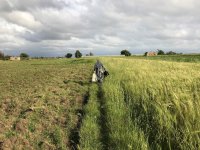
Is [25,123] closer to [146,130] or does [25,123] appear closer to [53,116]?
[53,116]

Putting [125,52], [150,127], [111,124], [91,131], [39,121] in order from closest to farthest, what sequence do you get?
[150,127] < [91,131] < [111,124] < [39,121] < [125,52]

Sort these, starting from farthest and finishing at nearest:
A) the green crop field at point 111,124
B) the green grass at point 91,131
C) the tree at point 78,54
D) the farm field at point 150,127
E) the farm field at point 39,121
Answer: the tree at point 78,54, the farm field at point 39,121, the green grass at point 91,131, the green crop field at point 111,124, the farm field at point 150,127

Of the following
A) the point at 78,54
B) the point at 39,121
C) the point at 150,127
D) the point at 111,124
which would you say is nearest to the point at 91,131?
the point at 111,124

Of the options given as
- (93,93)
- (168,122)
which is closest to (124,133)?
(168,122)

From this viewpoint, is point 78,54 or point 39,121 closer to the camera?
point 39,121

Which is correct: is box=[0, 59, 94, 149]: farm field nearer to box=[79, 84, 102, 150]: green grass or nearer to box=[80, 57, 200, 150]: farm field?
box=[79, 84, 102, 150]: green grass

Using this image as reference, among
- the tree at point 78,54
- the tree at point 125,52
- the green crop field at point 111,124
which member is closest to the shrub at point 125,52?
the tree at point 125,52

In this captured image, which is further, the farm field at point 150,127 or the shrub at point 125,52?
the shrub at point 125,52

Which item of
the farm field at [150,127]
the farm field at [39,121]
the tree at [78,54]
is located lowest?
the tree at [78,54]

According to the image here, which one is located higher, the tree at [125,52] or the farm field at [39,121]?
the farm field at [39,121]

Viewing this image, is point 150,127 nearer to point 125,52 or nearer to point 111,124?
point 111,124

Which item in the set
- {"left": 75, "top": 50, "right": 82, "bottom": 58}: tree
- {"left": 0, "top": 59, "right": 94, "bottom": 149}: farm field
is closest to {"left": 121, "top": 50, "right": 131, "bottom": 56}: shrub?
{"left": 75, "top": 50, "right": 82, "bottom": 58}: tree

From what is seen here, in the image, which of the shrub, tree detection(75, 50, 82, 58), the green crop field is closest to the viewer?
the green crop field

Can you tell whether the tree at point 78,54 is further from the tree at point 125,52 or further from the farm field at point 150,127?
the farm field at point 150,127
